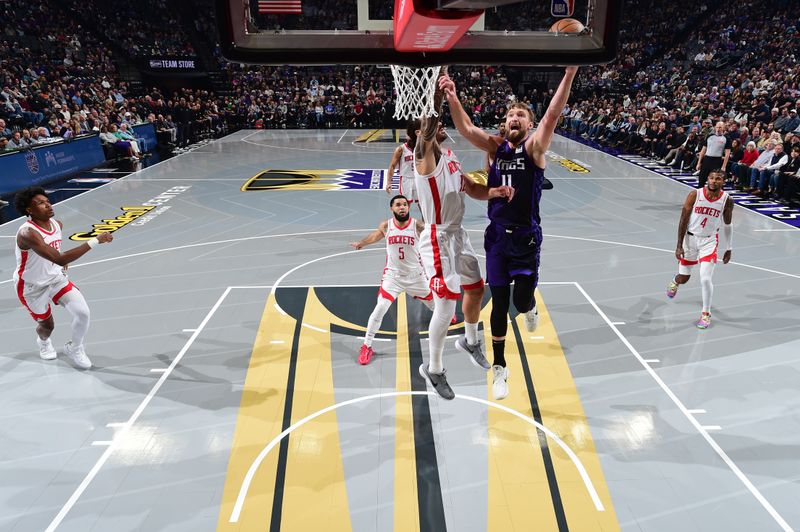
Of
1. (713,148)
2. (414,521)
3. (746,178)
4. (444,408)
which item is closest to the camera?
(414,521)

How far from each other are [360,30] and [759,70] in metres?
24.2

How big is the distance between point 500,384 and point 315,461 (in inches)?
59.4

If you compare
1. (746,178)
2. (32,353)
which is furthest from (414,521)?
(746,178)

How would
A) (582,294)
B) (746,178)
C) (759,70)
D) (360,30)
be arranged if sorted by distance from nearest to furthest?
(360,30)
(582,294)
(746,178)
(759,70)

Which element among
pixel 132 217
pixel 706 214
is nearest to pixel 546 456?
pixel 706 214

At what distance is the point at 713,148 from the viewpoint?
36.4 feet

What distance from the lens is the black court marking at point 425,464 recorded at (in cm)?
379

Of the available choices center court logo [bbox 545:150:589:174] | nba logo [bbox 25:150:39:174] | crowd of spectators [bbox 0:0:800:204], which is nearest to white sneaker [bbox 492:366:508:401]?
crowd of spectators [bbox 0:0:800:204]

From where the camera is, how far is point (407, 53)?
386 cm

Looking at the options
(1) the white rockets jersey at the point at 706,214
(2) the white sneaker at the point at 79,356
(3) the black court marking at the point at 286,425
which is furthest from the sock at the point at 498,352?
(2) the white sneaker at the point at 79,356

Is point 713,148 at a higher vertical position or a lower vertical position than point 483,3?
lower

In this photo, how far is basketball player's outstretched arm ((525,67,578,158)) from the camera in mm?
3795

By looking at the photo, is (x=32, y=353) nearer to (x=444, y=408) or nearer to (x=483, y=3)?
(x=444, y=408)

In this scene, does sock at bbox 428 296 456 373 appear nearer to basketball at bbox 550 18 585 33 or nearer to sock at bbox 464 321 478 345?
sock at bbox 464 321 478 345
